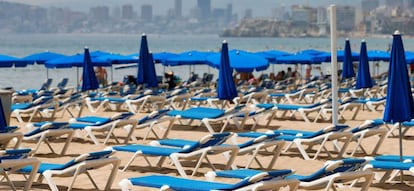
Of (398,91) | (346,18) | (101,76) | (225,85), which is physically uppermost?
(346,18)

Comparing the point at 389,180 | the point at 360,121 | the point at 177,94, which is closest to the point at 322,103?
the point at 360,121

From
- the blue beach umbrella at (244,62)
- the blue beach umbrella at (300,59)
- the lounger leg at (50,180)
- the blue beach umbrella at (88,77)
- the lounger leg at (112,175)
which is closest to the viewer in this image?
the lounger leg at (50,180)

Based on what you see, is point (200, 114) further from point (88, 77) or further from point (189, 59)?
point (189, 59)

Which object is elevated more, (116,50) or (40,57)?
(40,57)

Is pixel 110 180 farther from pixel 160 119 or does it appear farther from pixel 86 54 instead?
pixel 86 54

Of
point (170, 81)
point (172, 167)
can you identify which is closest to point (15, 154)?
point (172, 167)

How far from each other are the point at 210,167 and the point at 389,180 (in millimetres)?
1820

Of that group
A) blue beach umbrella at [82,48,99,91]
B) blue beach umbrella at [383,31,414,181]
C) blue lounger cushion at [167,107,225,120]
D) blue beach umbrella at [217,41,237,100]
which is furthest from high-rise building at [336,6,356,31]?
blue beach umbrella at [383,31,414,181]

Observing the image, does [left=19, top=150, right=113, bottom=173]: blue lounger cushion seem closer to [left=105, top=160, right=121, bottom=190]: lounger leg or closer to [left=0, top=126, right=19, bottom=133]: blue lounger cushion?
[left=105, top=160, right=121, bottom=190]: lounger leg

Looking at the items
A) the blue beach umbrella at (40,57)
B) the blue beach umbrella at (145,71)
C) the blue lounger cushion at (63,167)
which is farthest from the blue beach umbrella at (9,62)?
the blue lounger cushion at (63,167)

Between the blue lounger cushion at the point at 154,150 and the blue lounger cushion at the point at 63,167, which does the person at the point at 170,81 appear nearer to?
the blue lounger cushion at the point at 154,150

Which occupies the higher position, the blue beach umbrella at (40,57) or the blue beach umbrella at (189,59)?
the blue beach umbrella at (40,57)

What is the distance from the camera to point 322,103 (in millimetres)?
14055

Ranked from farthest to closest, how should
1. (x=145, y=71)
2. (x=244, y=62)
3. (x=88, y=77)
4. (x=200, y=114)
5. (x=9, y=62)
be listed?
1. (x=9, y=62)
2. (x=244, y=62)
3. (x=88, y=77)
4. (x=145, y=71)
5. (x=200, y=114)
